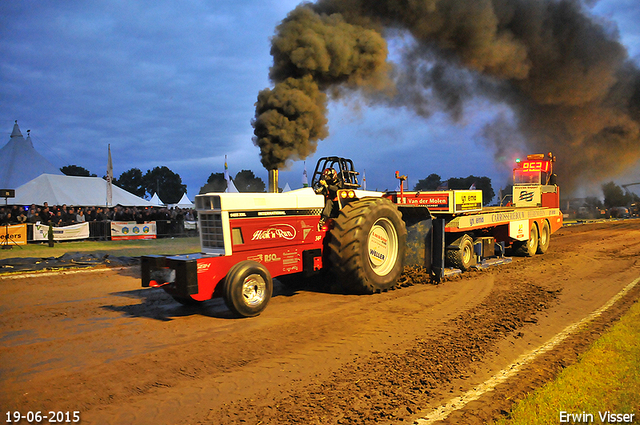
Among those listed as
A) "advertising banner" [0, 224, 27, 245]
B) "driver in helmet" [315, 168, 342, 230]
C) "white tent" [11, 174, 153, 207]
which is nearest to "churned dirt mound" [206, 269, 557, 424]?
"driver in helmet" [315, 168, 342, 230]

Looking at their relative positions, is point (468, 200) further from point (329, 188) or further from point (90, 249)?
point (90, 249)

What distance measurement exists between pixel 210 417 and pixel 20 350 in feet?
9.89

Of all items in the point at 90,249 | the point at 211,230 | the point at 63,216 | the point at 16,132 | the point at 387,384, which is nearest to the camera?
the point at 387,384

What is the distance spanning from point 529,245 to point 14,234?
18097 mm

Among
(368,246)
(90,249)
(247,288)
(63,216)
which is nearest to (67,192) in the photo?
(63,216)

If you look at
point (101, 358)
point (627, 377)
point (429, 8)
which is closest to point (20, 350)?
point (101, 358)

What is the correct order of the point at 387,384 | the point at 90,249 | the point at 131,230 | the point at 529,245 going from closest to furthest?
1. the point at 387,384
2. the point at 529,245
3. the point at 90,249
4. the point at 131,230

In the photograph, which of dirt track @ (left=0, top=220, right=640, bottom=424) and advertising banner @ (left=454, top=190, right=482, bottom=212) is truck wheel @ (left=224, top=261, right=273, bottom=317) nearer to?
dirt track @ (left=0, top=220, right=640, bottom=424)

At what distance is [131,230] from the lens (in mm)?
19500

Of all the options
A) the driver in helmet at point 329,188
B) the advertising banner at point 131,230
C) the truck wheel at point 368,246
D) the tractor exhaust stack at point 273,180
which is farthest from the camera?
the advertising banner at point 131,230

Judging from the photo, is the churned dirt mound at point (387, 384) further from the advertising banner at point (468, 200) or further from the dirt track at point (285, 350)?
the advertising banner at point (468, 200)

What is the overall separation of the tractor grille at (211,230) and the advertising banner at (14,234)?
12.9m

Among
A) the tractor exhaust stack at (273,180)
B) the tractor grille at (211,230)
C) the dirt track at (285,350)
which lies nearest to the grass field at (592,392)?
the dirt track at (285,350)

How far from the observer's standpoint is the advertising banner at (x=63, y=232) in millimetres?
16703
